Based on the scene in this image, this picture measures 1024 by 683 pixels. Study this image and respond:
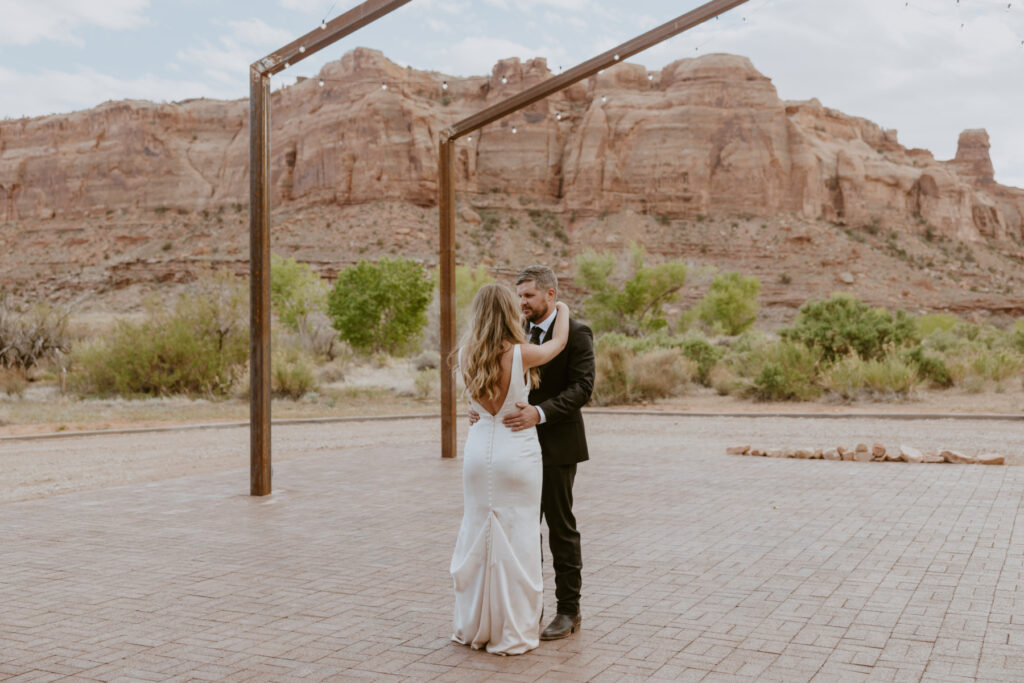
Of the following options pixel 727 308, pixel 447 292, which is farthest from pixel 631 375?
pixel 727 308

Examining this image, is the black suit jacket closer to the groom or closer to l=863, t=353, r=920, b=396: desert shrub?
the groom

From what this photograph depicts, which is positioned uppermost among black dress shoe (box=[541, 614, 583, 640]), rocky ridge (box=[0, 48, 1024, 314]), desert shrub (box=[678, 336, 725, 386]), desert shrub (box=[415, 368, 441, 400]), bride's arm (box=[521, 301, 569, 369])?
rocky ridge (box=[0, 48, 1024, 314])

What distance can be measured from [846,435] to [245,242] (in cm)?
7160

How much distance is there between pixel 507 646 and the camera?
4348 mm

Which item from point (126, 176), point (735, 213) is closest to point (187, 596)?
point (735, 213)

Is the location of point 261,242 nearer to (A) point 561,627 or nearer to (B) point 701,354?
(A) point 561,627

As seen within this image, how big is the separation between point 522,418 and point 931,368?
20626 mm

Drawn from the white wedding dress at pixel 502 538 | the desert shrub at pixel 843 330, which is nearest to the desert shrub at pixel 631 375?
the desert shrub at pixel 843 330

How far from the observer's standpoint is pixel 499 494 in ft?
Answer: 14.5

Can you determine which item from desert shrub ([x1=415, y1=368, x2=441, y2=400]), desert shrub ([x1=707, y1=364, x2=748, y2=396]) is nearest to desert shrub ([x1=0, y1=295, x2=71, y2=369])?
desert shrub ([x1=415, y1=368, x2=441, y2=400])

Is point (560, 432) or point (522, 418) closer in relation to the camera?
point (522, 418)

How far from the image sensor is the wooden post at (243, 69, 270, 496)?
350 inches

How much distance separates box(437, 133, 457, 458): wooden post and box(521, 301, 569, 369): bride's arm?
6.87 metres

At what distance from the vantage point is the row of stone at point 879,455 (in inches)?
426
